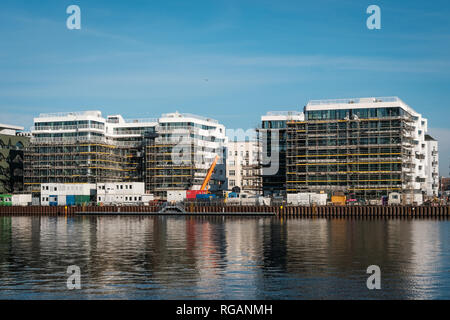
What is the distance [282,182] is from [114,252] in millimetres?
113144

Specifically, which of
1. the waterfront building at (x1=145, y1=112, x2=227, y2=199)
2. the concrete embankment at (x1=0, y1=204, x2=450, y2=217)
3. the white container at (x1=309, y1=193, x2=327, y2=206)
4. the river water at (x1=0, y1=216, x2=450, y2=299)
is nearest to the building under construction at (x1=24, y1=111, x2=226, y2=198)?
the waterfront building at (x1=145, y1=112, x2=227, y2=199)

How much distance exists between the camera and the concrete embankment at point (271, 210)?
135375 millimetres

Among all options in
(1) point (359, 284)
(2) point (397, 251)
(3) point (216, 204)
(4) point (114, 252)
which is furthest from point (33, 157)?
(1) point (359, 284)

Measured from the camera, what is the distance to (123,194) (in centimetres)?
16550

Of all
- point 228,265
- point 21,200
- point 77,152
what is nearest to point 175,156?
point 77,152

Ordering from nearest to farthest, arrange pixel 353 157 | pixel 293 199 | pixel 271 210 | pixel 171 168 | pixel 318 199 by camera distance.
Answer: pixel 271 210 < pixel 318 199 < pixel 293 199 < pixel 353 157 < pixel 171 168

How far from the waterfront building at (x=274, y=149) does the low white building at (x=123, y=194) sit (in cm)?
3342

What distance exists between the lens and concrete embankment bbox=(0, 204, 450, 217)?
135 metres

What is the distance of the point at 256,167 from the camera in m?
175

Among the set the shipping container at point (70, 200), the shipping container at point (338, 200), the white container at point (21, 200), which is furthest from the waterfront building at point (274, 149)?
the white container at point (21, 200)

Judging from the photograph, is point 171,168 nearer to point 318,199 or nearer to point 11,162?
point 318,199

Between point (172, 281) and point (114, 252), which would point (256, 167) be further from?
point (172, 281)

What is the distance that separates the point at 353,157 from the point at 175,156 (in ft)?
173

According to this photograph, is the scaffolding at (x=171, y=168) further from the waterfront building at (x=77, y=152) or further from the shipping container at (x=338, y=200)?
the shipping container at (x=338, y=200)
